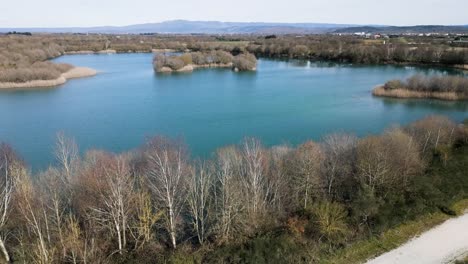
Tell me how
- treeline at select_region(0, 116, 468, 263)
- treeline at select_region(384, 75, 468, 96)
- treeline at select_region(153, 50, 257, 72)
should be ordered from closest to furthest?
treeline at select_region(0, 116, 468, 263) → treeline at select_region(384, 75, 468, 96) → treeline at select_region(153, 50, 257, 72)

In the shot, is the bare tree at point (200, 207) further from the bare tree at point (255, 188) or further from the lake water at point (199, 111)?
the lake water at point (199, 111)

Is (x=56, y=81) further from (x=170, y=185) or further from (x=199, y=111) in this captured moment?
(x=170, y=185)

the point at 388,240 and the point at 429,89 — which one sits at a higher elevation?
the point at 429,89

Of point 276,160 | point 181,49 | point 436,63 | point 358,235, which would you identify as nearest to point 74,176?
point 276,160

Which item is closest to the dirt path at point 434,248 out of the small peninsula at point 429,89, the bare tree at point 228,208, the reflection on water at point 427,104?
the bare tree at point 228,208

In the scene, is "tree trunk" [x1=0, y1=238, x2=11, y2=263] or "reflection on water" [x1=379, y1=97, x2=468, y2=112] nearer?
"tree trunk" [x1=0, y1=238, x2=11, y2=263]

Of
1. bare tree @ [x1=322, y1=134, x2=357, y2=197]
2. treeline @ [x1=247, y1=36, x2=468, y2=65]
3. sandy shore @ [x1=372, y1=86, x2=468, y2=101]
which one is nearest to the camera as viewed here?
bare tree @ [x1=322, y1=134, x2=357, y2=197]

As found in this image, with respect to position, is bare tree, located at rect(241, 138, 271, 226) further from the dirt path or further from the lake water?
the lake water

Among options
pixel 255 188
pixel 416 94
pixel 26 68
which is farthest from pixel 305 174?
pixel 26 68

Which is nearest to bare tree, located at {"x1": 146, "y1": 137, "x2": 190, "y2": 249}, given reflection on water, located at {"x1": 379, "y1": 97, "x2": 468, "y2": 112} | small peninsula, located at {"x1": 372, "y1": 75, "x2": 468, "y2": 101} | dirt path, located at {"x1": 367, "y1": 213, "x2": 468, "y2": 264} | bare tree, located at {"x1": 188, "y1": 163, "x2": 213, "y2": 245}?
bare tree, located at {"x1": 188, "y1": 163, "x2": 213, "y2": 245}
